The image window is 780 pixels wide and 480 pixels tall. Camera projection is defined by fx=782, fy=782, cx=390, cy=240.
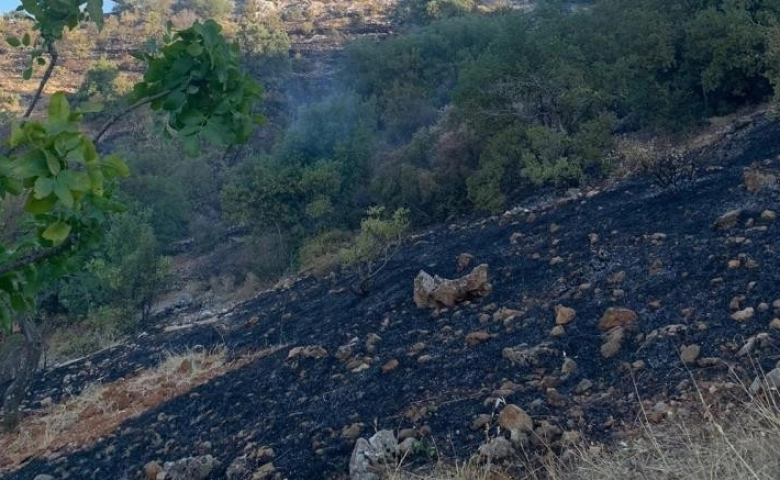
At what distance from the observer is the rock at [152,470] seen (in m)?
4.41

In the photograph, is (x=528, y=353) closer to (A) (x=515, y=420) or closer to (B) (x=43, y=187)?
(A) (x=515, y=420)

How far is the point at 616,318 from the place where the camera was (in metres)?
4.34

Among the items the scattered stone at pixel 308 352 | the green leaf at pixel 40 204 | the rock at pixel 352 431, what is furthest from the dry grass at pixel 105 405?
the green leaf at pixel 40 204

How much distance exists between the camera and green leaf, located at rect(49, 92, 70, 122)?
5.83ft

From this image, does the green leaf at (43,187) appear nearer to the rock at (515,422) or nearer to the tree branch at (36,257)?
the tree branch at (36,257)

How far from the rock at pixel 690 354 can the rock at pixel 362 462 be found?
1.48 m

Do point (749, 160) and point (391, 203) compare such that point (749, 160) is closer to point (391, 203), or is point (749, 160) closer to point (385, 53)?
point (391, 203)

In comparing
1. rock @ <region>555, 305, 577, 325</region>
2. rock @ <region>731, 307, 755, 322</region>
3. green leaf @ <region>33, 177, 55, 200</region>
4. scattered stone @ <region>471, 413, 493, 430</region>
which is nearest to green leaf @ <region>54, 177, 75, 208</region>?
green leaf @ <region>33, 177, 55, 200</region>

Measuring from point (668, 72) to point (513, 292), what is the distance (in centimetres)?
655

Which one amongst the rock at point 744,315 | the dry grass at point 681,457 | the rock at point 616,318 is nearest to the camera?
the dry grass at point 681,457

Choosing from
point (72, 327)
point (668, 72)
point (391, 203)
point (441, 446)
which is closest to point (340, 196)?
point (391, 203)

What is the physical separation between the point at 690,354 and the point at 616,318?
77 cm

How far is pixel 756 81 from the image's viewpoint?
10133 millimetres

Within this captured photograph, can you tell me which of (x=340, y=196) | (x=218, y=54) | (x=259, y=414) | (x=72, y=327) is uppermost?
(x=218, y=54)
